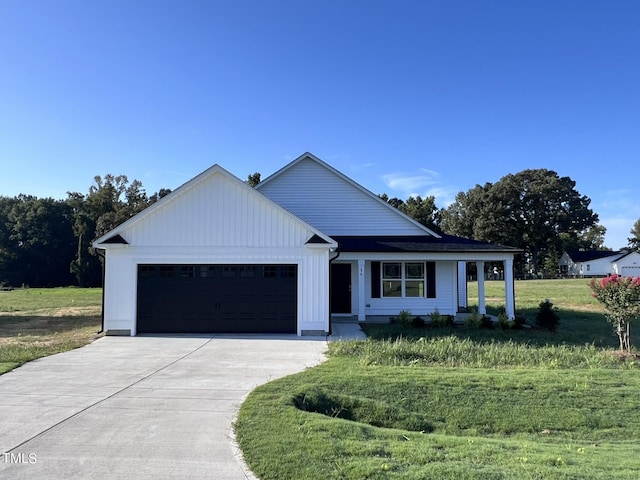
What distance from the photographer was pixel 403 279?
58.2 feet

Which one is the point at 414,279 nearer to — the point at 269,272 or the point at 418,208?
the point at 269,272

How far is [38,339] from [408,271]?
1263cm

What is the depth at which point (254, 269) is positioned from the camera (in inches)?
558

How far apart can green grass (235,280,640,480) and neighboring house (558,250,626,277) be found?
2942 inches

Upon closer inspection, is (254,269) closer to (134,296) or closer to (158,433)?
(134,296)

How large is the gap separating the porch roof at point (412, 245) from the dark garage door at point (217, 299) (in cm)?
342

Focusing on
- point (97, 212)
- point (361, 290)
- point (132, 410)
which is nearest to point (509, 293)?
point (361, 290)

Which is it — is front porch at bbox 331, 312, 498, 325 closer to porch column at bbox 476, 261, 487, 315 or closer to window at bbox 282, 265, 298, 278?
porch column at bbox 476, 261, 487, 315

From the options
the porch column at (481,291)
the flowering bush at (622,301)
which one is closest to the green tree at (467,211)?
the porch column at (481,291)

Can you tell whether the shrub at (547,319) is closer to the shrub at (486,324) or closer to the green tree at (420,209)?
the shrub at (486,324)

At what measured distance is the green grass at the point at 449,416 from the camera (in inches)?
173

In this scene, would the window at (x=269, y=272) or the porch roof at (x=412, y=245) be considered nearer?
the window at (x=269, y=272)

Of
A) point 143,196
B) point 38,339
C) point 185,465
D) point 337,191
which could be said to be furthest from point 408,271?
point 143,196

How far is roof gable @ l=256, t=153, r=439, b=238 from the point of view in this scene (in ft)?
63.1
